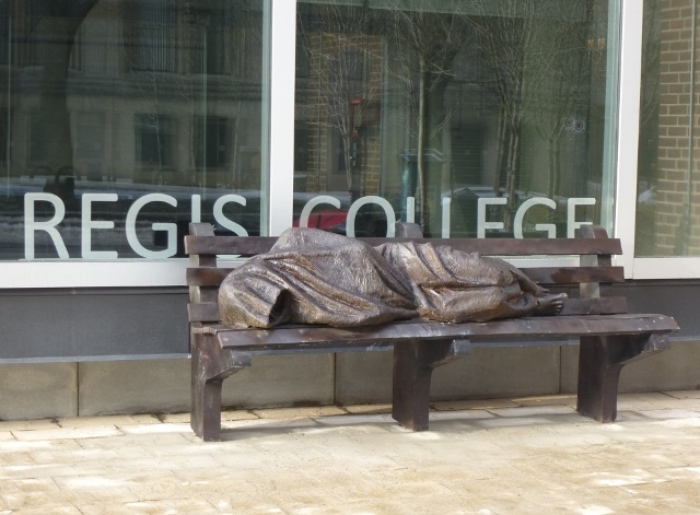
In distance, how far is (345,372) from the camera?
6.94m

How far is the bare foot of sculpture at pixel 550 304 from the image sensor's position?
639 centimetres

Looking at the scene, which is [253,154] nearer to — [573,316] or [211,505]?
[573,316]

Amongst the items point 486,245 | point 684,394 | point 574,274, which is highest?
point 486,245

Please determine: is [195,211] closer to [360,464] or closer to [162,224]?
[162,224]

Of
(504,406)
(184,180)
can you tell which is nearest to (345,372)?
(504,406)

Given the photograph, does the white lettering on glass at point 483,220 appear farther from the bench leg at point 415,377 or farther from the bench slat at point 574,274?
the bench leg at point 415,377

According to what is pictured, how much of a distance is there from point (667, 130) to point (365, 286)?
8.69ft

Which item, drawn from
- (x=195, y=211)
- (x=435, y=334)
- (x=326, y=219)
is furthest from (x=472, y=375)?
(x=195, y=211)

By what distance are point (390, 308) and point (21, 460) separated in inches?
70.6

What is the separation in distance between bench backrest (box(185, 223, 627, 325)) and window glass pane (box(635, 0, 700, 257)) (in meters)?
0.67

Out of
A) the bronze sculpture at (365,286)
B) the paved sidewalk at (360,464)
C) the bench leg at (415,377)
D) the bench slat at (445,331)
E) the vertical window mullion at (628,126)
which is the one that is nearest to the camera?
the paved sidewalk at (360,464)

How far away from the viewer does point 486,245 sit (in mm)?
6770

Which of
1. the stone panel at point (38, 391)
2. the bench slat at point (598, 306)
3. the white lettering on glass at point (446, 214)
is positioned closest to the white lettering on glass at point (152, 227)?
the stone panel at point (38, 391)

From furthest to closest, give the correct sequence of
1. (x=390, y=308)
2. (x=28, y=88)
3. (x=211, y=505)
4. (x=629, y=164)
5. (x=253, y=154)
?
(x=629, y=164), (x=253, y=154), (x=28, y=88), (x=390, y=308), (x=211, y=505)
